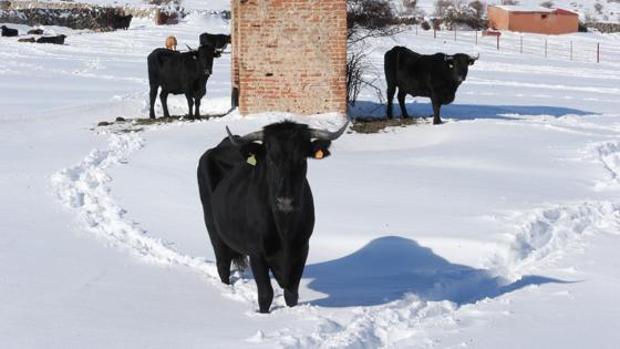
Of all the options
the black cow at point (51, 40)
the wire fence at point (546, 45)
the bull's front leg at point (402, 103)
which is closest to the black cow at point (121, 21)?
the wire fence at point (546, 45)

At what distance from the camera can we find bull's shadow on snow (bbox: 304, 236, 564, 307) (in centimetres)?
772

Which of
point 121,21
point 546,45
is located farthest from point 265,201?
point 121,21

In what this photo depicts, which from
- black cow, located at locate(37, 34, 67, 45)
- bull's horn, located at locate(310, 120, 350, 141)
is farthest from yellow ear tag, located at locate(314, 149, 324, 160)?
black cow, located at locate(37, 34, 67, 45)

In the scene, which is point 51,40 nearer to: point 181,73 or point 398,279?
point 181,73

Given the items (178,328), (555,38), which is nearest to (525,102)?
(178,328)

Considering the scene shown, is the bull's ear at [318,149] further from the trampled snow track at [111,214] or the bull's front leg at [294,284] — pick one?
the trampled snow track at [111,214]

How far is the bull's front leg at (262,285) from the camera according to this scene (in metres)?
7.12

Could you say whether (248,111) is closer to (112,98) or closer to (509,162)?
Result: (509,162)

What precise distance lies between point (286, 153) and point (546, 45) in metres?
45.1

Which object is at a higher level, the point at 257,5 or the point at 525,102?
the point at 257,5

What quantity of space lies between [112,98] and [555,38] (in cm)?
4047

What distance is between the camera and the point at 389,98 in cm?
1934

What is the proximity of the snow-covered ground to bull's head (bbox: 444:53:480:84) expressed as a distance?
0.78m

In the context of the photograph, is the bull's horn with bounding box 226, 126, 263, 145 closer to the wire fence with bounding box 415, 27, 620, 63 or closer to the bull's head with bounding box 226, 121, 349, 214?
the bull's head with bounding box 226, 121, 349, 214
